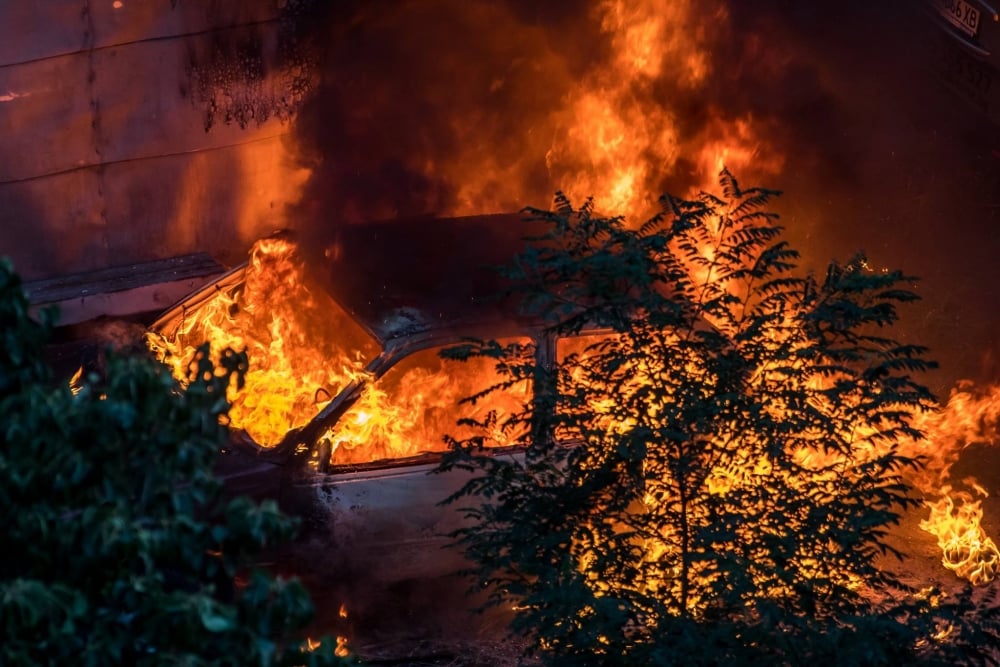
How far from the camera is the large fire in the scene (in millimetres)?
6629

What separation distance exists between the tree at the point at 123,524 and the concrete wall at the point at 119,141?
7540 mm

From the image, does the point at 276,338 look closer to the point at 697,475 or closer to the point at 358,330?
the point at 358,330

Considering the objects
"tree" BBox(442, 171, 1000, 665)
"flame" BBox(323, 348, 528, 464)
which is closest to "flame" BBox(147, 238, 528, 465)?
"flame" BBox(323, 348, 528, 464)

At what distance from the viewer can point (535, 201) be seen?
12.0 m

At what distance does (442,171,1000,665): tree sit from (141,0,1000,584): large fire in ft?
0.83

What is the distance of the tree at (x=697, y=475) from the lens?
164 inches

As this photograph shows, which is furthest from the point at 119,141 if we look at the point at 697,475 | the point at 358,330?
the point at 697,475

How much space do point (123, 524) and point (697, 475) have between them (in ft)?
8.45

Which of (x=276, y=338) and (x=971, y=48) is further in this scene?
(x=971, y=48)

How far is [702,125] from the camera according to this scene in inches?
491

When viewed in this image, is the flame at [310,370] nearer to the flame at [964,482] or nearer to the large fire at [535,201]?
the large fire at [535,201]

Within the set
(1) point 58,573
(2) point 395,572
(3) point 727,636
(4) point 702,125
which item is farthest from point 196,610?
(4) point 702,125

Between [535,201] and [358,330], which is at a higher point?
[535,201]

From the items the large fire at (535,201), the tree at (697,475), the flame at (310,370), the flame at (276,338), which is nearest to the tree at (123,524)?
the tree at (697,475)
